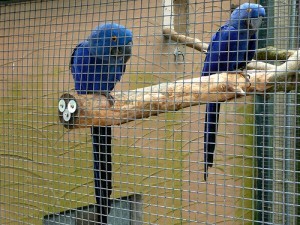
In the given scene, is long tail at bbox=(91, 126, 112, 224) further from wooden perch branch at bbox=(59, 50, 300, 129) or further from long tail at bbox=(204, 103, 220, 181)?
long tail at bbox=(204, 103, 220, 181)

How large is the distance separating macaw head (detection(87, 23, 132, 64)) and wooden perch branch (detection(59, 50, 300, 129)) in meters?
0.20

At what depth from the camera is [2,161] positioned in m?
2.38

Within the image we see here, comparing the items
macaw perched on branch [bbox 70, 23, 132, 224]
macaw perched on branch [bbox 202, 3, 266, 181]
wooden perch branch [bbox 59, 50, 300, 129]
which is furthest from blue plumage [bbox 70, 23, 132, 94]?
macaw perched on branch [bbox 202, 3, 266, 181]

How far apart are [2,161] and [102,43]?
114cm

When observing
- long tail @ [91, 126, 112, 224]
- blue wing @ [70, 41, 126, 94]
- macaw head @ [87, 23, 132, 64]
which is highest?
macaw head @ [87, 23, 132, 64]

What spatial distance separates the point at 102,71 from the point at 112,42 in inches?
4.8

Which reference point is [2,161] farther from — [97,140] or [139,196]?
[97,140]

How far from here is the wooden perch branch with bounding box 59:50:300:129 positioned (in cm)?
136

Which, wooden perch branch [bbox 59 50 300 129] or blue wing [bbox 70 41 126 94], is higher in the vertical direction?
blue wing [bbox 70 41 126 94]

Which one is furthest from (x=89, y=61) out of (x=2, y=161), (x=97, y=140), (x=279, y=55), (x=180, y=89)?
(x=2, y=161)

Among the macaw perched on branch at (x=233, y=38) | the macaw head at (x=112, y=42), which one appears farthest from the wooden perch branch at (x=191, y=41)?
the macaw head at (x=112, y=42)

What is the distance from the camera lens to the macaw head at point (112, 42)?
1553 millimetres

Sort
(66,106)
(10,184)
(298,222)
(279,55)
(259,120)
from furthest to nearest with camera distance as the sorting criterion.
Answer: (259,120) < (10,184) < (298,222) < (279,55) < (66,106)

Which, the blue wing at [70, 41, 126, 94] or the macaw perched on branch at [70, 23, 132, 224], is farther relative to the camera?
the blue wing at [70, 41, 126, 94]
